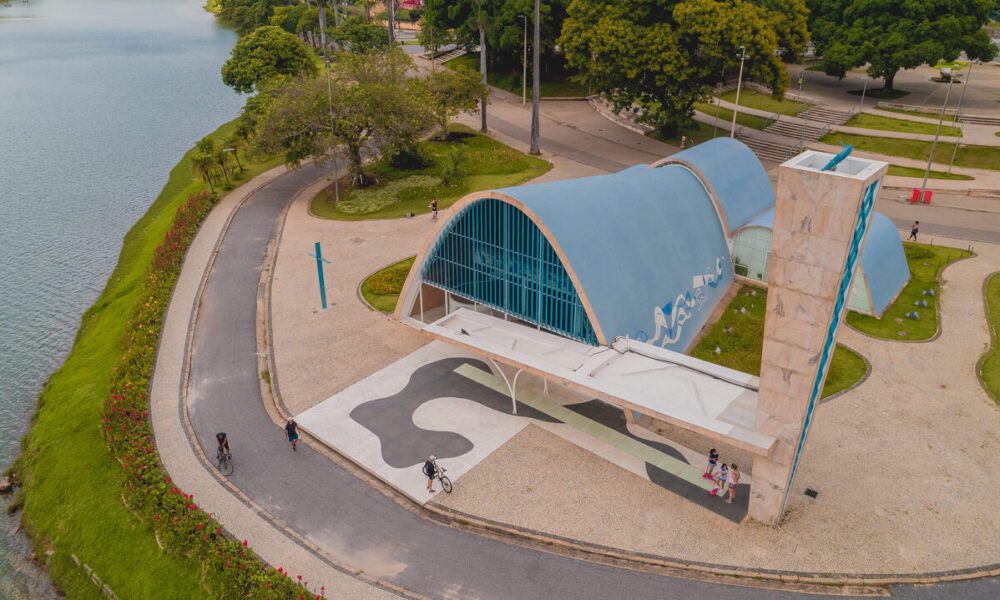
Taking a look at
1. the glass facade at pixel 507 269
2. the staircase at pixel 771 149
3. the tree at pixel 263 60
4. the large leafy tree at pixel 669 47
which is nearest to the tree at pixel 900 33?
the staircase at pixel 771 149

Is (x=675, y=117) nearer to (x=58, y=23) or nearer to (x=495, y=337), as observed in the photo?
(x=495, y=337)

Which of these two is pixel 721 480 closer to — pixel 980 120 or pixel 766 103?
pixel 766 103

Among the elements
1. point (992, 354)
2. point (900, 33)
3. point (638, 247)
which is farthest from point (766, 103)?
point (638, 247)

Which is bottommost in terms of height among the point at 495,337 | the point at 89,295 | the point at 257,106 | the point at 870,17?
the point at 89,295

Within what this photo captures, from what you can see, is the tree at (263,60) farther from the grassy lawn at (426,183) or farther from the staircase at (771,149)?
the staircase at (771,149)

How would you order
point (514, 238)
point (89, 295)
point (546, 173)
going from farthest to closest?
point (546, 173), point (89, 295), point (514, 238)

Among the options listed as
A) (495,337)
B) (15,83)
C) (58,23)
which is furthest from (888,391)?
(58,23)
